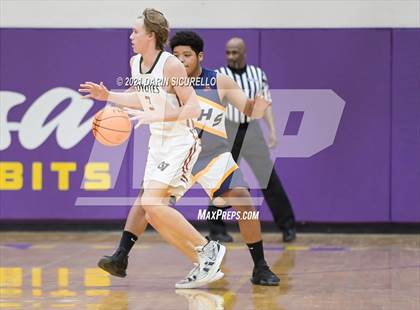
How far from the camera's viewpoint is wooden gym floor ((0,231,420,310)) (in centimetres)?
766

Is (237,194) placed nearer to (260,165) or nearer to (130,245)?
(130,245)

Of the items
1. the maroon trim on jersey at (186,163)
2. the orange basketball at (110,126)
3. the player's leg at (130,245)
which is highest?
the orange basketball at (110,126)

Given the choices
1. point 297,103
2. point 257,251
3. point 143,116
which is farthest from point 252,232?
point 297,103

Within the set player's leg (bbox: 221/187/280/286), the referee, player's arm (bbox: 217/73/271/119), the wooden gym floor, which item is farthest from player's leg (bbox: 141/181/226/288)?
the referee

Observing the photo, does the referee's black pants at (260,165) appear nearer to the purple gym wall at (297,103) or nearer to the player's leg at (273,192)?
the player's leg at (273,192)

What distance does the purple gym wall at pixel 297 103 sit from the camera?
1208cm

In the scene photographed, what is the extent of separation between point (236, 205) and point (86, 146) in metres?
4.24

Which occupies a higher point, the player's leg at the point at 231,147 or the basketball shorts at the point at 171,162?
the basketball shorts at the point at 171,162

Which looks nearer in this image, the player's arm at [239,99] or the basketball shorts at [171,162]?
the basketball shorts at [171,162]

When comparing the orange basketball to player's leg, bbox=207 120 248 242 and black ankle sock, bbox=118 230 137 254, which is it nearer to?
black ankle sock, bbox=118 230 137 254

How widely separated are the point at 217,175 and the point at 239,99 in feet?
2.29

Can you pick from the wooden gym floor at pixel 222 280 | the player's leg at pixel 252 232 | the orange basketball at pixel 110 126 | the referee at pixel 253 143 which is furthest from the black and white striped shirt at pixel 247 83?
the orange basketball at pixel 110 126

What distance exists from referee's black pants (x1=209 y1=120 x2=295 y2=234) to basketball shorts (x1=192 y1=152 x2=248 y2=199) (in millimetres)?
2748
